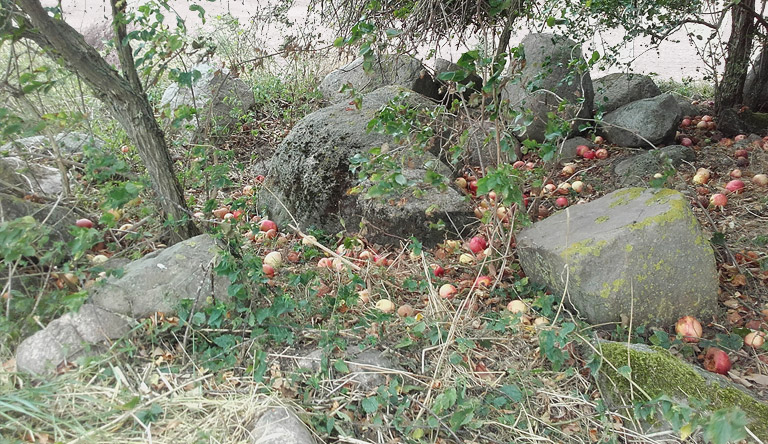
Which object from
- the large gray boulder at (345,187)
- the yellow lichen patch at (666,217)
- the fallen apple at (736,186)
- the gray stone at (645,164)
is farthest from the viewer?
the gray stone at (645,164)

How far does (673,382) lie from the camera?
2.11 meters

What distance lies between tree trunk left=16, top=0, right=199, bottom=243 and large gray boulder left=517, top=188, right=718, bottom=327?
185 centimetres

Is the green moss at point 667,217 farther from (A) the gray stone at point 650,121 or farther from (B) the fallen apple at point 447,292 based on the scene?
(A) the gray stone at point 650,121

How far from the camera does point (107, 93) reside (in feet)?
8.77

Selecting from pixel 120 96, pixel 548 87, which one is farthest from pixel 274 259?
pixel 548 87

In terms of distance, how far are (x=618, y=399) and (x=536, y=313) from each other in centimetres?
60

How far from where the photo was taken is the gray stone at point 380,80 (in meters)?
5.27

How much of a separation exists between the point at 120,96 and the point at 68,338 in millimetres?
1184

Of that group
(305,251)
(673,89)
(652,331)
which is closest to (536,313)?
(652,331)

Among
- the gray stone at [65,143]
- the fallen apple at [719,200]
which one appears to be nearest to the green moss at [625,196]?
the fallen apple at [719,200]

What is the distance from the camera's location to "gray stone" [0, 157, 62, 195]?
8.75ft

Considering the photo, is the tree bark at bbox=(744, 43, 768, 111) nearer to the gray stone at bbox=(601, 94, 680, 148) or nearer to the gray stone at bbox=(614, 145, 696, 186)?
the gray stone at bbox=(601, 94, 680, 148)

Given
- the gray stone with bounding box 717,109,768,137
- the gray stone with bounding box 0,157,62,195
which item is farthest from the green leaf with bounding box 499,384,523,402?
the gray stone with bounding box 717,109,768,137

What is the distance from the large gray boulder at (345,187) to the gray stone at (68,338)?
1.35 meters
